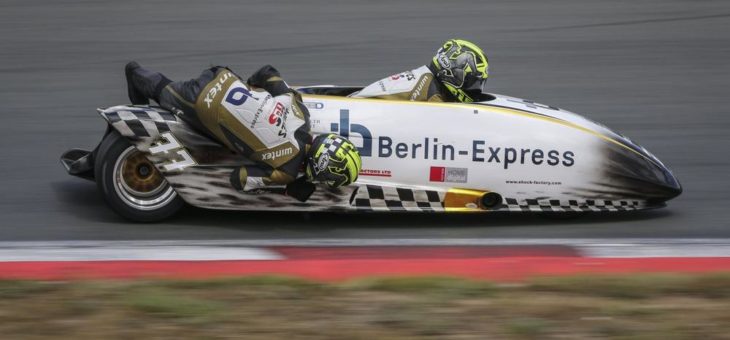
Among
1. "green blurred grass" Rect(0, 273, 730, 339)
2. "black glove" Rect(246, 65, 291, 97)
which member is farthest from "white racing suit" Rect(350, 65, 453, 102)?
"green blurred grass" Rect(0, 273, 730, 339)

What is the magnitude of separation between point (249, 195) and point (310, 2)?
5.19 meters

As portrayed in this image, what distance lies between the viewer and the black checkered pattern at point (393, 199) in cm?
736

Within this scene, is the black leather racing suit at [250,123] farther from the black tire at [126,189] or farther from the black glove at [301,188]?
the black tire at [126,189]

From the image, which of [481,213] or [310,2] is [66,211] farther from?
[310,2]

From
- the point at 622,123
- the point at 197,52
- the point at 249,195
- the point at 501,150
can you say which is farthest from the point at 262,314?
the point at 197,52

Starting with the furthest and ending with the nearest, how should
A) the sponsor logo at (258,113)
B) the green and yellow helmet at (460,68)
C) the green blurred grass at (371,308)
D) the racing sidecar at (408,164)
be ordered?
the green and yellow helmet at (460,68) → the racing sidecar at (408,164) → the sponsor logo at (258,113) → the green blurred grass at (371,308)

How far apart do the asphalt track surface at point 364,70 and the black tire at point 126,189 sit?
0.10 meters

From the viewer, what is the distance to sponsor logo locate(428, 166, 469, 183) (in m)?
7.39

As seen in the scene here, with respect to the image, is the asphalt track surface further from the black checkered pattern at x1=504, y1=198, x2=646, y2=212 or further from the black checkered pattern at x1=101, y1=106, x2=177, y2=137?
the black checkered pattern at x1=101, y1=106, x2=177, y2=137

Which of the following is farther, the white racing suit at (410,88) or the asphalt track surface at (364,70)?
the white racing suit at (410,88)

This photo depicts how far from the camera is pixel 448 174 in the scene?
7398 millimetres

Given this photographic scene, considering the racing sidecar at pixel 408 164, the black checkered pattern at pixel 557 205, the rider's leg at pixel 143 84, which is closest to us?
the racing sidecar at pixel 408 164

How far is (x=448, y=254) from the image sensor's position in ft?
22.8

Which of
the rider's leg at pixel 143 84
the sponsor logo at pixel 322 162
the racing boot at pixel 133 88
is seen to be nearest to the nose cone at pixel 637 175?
the sponsor logo at pixel 322 162
